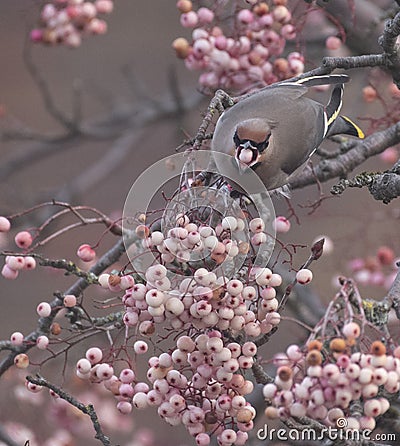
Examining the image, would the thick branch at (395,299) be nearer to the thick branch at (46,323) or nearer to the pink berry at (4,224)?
the thick branch at (46,323)

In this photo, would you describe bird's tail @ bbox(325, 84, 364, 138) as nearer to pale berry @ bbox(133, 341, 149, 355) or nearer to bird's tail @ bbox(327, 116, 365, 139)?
bird's tail @ bbox(327, 116, 365, 139)

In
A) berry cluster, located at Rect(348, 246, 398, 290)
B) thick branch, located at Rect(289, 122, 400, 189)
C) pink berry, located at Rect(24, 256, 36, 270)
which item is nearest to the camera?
pink berry, located at Rect(24, 256, 36, 270)

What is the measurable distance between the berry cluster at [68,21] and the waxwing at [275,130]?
93 centimetres

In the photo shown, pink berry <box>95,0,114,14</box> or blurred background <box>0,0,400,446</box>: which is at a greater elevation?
blurred background <box>0,0,400,446</box>

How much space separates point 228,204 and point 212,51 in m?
0.72

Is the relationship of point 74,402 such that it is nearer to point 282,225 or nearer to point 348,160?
point 282,225

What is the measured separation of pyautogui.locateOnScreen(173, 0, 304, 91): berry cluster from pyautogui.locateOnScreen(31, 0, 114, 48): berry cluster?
19.6 inches

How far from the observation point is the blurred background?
157 inches

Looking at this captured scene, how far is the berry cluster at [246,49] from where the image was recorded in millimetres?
2180

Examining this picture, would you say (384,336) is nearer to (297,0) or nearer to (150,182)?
(150,182)

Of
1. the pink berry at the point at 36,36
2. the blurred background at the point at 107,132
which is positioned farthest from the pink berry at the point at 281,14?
the blurred background at the point at 107,132

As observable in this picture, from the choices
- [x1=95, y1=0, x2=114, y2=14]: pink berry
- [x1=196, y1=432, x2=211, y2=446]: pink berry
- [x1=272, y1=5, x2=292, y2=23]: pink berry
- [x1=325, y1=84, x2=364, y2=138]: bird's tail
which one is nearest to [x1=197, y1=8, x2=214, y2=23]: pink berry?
[x1=272, y1=5, x2=292, y2=23]: pink berry

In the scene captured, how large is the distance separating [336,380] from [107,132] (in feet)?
7.54

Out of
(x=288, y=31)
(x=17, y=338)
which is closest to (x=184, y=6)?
(x=288, y=31)
